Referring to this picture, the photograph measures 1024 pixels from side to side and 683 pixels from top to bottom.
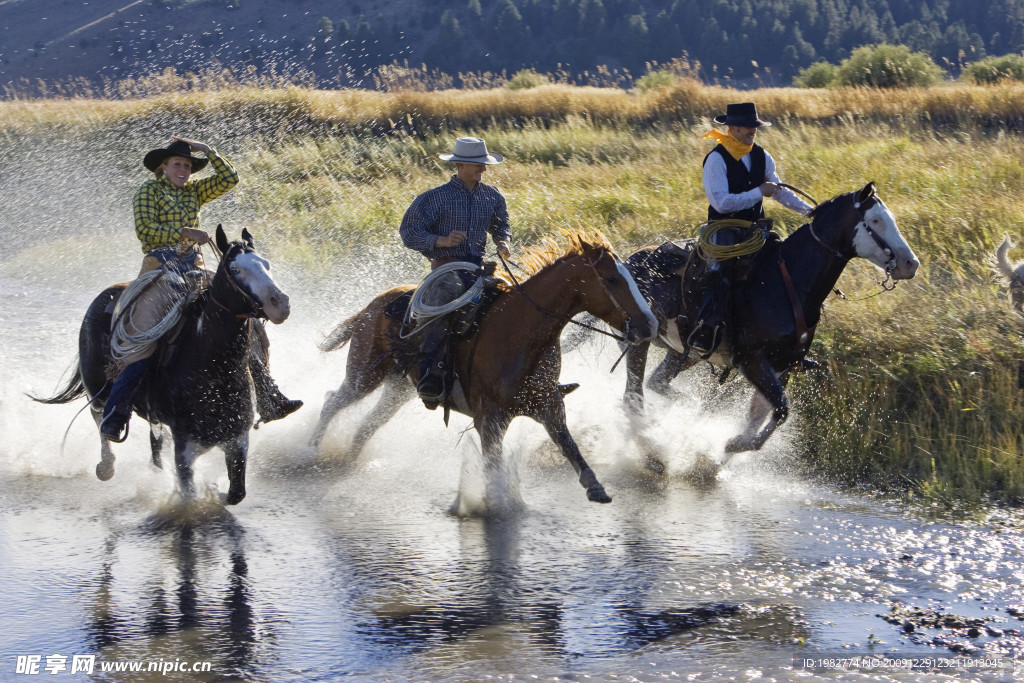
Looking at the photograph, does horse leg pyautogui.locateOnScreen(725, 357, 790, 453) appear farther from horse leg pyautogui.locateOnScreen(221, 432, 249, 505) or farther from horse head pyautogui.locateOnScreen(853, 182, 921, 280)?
horse leg pyautogui.locateOnScreen(221, 432, 249, 505)

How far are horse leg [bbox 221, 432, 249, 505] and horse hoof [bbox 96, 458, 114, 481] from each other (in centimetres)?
113

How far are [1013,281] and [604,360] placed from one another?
3.84 m

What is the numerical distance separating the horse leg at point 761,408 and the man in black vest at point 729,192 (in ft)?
1.26

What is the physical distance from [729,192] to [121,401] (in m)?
4.50

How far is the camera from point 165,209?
748 cm

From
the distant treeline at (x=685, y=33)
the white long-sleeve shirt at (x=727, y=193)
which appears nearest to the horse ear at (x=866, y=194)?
the white long-sleeve shirt at (x=727, y=193)

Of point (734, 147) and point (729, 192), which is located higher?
point (734, 147)

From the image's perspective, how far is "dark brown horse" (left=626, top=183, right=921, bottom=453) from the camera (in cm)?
765

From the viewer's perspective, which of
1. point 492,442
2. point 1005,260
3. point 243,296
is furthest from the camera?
point 1005,260

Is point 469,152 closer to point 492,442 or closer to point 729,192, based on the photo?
point 729,192

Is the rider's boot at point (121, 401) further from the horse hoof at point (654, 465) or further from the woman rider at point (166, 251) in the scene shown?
the horse hoof at point (654, 465)

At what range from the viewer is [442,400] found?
769cm

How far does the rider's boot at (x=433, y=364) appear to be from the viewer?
7.51 metres

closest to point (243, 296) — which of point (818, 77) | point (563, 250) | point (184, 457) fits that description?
point (184, 457)
